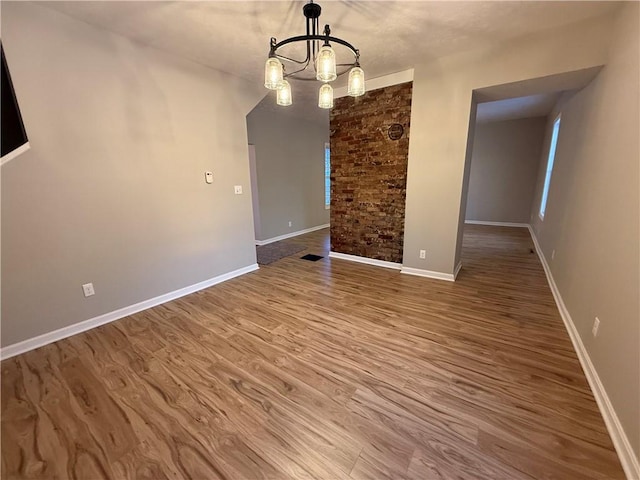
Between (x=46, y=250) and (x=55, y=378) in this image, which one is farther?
(x=46, y=250)

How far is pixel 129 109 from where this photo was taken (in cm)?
247

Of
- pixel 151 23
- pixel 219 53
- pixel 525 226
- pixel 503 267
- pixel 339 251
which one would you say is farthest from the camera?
pixel 525 226

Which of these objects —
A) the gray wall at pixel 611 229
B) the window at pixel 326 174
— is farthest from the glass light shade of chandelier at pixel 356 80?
the window at pixel 326 174

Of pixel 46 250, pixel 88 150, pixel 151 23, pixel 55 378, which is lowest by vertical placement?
pixel 55 378

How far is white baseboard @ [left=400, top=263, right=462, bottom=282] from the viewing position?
3.38 metres

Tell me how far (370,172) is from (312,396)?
3072 mm

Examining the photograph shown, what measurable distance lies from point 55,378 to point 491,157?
8.95 metres

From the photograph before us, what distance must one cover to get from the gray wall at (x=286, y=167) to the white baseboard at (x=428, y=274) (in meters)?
3.07

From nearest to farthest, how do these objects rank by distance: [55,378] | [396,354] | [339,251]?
[55,378] < [396,354] < [339,251]

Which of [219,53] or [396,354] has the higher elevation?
[219,53]

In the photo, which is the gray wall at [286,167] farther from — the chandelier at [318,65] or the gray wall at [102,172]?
the chandelier at [318,65]

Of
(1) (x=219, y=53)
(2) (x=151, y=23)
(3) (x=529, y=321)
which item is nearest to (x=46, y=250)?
(2) (x=151, y=23)

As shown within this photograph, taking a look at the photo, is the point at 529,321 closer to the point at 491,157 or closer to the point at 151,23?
the point at 151,23

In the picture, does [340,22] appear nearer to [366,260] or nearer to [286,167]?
[366,260]
